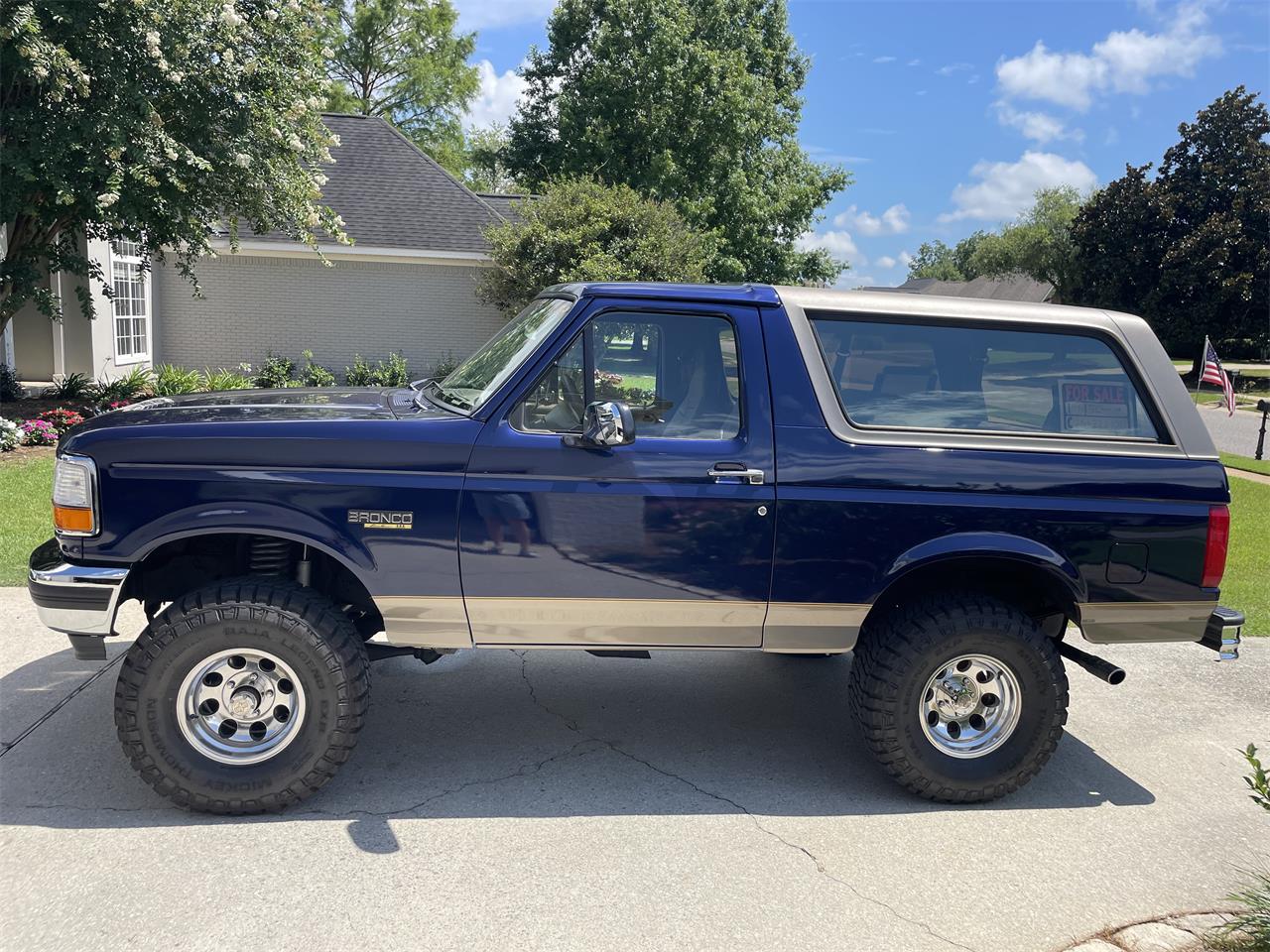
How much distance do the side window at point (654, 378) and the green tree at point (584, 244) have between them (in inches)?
514

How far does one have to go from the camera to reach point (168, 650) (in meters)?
3.86

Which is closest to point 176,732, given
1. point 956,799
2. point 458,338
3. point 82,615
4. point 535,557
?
point 82,615

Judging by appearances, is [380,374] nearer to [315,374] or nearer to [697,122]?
[315,374]

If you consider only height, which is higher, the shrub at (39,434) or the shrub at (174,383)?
the shrub at (174,383)

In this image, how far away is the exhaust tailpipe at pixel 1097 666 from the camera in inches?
169

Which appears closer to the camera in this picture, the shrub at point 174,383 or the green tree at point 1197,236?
the shrub at point 174,383

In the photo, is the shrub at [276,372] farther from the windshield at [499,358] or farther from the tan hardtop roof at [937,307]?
the tan hardtop roof at [937,307]

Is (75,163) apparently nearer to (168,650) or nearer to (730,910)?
(168,650)

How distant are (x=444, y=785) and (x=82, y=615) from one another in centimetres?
157

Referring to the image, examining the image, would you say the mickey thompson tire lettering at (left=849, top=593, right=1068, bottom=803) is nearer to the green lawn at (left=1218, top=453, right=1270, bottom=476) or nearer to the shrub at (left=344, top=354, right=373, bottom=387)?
the green lawn at (left=1218, top=453, right=1270, bottom=476)

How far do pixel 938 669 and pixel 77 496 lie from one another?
3.48 m

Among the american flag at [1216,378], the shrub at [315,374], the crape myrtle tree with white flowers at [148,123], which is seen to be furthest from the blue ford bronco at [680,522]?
the american flag at [1216,378]

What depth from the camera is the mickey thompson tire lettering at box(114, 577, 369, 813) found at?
12.7 feet

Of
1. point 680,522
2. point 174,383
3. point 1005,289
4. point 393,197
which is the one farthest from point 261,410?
point 1005,289
